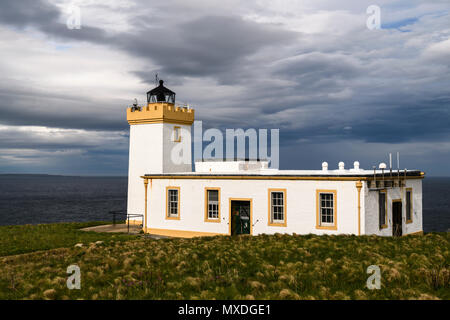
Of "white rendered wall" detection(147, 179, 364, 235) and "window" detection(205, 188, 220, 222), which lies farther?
"window" detection(205, 188, 220, 222)

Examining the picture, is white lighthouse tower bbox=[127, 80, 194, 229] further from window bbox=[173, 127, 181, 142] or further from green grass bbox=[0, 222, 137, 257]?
green grass bbox=[0, 222, 137, 257]

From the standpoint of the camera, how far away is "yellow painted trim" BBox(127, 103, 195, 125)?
106 ft

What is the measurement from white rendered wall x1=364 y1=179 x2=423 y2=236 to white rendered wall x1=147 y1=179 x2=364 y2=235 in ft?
2.56

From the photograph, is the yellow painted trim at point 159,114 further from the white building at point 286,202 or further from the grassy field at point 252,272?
the grassy field at point 252,272

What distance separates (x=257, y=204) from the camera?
2361 centimetres

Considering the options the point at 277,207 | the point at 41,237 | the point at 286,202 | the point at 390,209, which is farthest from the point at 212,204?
the point at 41,237

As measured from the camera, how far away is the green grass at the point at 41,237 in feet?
74.3

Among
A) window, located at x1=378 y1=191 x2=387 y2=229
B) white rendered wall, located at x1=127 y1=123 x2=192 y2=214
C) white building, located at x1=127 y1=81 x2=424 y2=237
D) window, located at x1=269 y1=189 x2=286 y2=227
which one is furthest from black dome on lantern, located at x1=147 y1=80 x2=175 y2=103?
window, located at x1=378 y1=191 x2=387 y2=229

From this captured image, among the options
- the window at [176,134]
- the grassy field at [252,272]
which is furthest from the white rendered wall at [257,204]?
the window at [176,134]

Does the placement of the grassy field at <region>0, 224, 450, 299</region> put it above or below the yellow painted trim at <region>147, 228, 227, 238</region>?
above

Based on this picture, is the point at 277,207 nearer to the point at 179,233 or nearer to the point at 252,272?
the point at 179,233

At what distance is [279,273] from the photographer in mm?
11773
